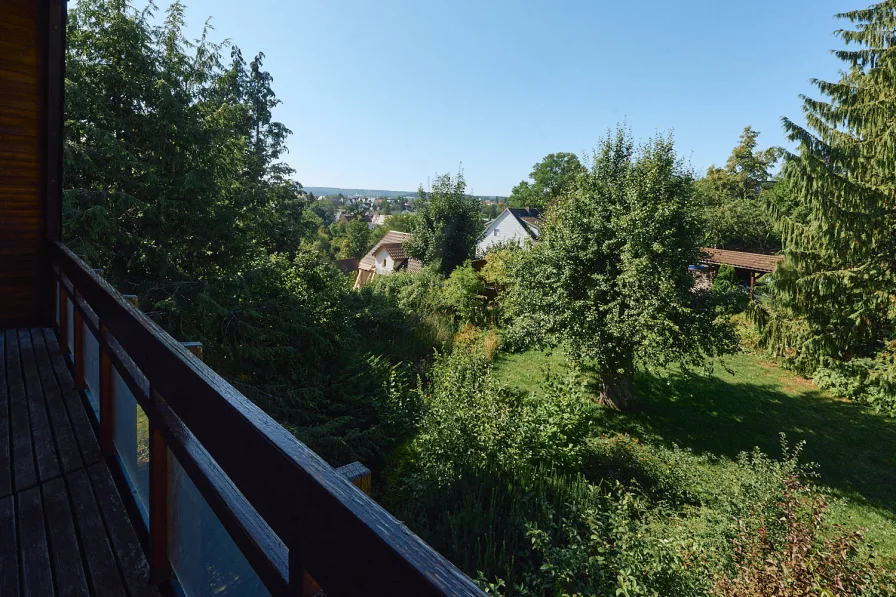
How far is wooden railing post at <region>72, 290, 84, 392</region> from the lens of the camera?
2.56m

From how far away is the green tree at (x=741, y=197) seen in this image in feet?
81.3

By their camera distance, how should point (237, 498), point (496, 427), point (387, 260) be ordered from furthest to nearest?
1. point (387, 260)
2. point (496, 427)
3. point (237, 498)

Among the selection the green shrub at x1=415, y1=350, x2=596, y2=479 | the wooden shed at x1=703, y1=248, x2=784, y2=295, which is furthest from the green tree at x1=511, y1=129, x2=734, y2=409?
the wooden shed at x1=703, y1=248, x2=784, y2=295

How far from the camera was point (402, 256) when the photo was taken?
27797mm

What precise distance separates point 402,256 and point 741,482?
79.3ft

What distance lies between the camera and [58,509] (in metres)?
1.77

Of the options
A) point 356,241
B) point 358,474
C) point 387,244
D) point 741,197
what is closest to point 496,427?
point 358,474

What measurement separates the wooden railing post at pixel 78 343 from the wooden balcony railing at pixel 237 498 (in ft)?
3.03

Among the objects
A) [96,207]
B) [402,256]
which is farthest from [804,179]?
[402,256]

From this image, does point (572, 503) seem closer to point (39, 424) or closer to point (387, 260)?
point (39, 424)

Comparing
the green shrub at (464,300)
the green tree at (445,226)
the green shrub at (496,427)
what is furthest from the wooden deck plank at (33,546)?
the green tree at (445,226)

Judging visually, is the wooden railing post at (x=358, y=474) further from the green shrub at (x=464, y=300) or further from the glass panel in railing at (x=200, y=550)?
the green shrub at (x=464, y=300)

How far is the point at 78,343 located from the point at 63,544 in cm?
147

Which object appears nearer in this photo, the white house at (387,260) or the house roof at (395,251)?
the white house at (387,260)
